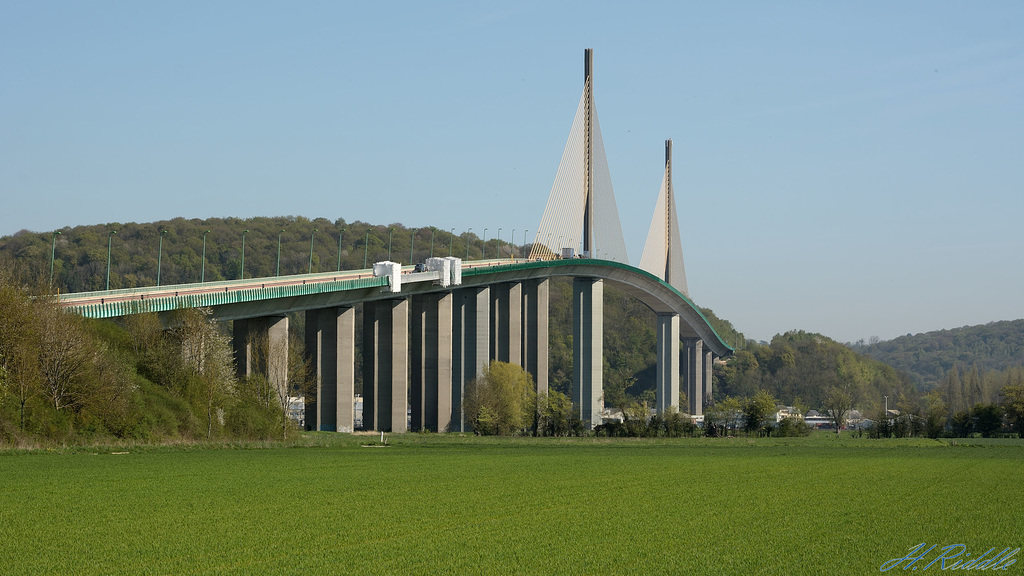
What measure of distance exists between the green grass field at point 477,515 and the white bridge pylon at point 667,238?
266 ft

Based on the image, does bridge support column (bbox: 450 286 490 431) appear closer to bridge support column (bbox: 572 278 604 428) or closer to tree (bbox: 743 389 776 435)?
bridge support column (bbox: 572 278 604 428)

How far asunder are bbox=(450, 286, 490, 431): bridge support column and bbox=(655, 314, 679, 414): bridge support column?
3731 cm

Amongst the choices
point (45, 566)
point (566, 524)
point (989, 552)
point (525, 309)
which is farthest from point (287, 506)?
point (525, 309)

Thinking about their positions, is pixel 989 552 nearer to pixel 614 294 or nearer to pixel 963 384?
pixel 963 384

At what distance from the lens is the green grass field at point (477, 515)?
15039 mm

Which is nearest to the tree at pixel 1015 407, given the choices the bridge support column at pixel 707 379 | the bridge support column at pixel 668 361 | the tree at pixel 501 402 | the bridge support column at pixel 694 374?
the tree at pixel 501 402

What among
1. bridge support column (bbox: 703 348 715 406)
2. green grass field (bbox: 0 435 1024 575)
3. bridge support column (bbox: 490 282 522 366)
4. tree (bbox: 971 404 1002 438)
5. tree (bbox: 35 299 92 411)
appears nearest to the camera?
green grass field (bbox: 0 435 1024 575)

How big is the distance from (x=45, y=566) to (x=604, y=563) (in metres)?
7.17

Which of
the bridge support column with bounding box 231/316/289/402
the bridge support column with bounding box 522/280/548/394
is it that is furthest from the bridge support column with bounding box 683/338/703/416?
the bridge support column with bounding box 231/316/289/402

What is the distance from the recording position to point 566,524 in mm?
19109

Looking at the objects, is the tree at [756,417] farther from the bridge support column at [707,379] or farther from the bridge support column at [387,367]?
the bridge support column at [707,379]

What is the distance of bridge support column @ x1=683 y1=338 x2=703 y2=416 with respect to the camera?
470ft

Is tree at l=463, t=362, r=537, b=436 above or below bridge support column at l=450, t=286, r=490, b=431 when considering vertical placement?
below

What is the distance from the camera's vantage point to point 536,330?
92500 mm
